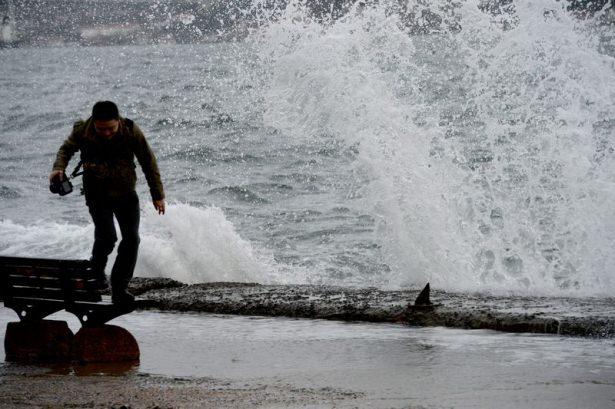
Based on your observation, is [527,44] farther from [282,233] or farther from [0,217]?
[0,217]

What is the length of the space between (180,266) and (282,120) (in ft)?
7.40

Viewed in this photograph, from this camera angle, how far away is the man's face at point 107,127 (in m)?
6.26

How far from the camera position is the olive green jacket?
6379 millimetres

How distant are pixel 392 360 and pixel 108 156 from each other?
2104mm

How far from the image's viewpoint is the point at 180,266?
1154 cm

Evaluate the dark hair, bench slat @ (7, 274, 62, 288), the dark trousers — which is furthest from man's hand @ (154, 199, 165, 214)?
bench slat @ (7, 274, 62, 288)

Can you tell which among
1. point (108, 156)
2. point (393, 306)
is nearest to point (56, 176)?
point (108, 156)

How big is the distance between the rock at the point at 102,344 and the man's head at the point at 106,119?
117 cm

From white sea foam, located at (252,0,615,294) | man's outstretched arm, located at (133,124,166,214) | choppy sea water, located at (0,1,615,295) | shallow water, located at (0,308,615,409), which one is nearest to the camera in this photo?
shallow water, located at (0,308,615,409)

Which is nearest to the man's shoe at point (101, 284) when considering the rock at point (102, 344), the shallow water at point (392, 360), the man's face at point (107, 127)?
the rock at point (102, 344)

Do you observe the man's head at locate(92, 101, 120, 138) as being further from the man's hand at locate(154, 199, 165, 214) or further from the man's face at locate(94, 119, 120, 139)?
the man's hand at locate(154, 199, 165, 214)

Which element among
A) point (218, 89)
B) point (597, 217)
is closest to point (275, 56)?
point (597, 217)

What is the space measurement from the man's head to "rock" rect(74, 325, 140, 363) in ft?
3.83

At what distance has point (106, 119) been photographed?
6234 mm
